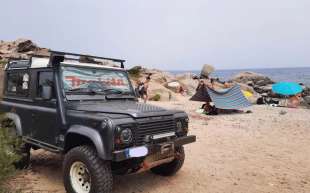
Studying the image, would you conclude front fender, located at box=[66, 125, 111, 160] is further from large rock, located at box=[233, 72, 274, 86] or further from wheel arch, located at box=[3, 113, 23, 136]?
large rock, located at box=[233, 72, 274, 86]

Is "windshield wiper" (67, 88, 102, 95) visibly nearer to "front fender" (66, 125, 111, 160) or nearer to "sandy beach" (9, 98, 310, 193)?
"front fender" (66, 125, 111, 160)

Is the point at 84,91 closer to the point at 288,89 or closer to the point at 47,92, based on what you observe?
the point at 47,92

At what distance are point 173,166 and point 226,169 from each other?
4.72 feet

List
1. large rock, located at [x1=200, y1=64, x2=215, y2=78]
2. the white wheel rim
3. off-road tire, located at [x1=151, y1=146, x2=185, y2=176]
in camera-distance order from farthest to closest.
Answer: large rock, located at [x1=200, y1=64, x2=215, y2=78] < off-road tire, located at [x1=151, y1=146, x2=185, y2=176] < the white wheel rim

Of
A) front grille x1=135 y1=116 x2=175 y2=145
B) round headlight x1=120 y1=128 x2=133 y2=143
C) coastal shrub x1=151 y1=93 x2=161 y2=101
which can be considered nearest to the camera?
round headlight x1=120 y1=128 x2=133 y2=143

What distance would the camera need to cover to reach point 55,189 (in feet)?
19.3

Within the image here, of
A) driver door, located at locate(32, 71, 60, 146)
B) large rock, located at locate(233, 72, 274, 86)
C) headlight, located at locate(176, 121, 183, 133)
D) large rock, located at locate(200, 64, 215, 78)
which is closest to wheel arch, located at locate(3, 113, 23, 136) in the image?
driver door, located at locate(32, 71, 60, 146)

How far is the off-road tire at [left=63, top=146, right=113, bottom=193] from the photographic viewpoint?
4.82m

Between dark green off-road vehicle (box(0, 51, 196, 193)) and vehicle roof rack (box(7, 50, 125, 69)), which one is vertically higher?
vehicle roof rack (box(7, 50, 125, 69))

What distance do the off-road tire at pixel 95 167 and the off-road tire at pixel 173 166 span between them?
185 cm

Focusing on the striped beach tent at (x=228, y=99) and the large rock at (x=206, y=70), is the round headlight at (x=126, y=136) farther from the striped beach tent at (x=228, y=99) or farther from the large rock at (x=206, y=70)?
the large rock at (x=206, y=70)

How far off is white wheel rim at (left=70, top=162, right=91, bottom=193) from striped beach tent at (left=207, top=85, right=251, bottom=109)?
514 inches

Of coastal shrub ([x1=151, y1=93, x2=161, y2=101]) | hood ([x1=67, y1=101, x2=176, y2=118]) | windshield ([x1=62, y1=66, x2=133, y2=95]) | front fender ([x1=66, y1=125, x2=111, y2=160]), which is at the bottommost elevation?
coastal shrub ([x1=151, y1=93, x2=161, y2=101])

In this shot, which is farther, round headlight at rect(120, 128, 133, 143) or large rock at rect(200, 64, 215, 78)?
large rock at rect(200, 64, 215, 78)
